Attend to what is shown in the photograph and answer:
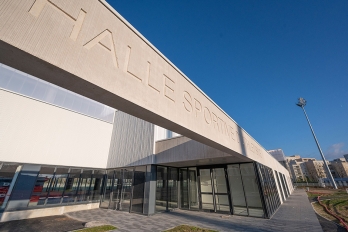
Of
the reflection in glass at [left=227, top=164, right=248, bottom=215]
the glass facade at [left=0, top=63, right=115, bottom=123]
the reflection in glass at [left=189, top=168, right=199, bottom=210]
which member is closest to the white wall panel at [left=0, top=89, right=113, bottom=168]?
the glass facade at [left=0, top=63, right=115, bottom=123]

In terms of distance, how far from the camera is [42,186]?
10.2m

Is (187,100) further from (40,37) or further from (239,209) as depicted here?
(239,209)

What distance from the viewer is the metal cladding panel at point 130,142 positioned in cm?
1140

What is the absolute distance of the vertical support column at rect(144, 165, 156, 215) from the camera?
31.8 ft

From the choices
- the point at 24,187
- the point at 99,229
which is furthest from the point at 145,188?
the point at 24,187

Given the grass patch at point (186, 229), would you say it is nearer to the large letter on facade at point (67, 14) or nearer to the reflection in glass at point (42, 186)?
the large letter on facade at point (67, 14)

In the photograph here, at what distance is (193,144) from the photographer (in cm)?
933

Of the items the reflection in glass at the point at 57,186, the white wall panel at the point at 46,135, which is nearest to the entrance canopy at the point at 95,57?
the white wall panel at the point at 46,135

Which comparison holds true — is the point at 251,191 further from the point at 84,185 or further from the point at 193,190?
the point at 84,185

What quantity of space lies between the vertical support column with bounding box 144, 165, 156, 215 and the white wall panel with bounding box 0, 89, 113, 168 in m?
5.45

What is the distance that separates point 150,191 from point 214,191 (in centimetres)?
421

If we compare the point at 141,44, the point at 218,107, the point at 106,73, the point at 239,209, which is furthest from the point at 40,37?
the point at 239,209

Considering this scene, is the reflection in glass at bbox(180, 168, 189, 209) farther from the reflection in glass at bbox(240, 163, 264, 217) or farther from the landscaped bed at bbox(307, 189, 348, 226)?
the landscaped bed at bbox(307, 189, 348, 226)

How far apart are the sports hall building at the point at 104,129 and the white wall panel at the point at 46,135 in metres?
0.06
